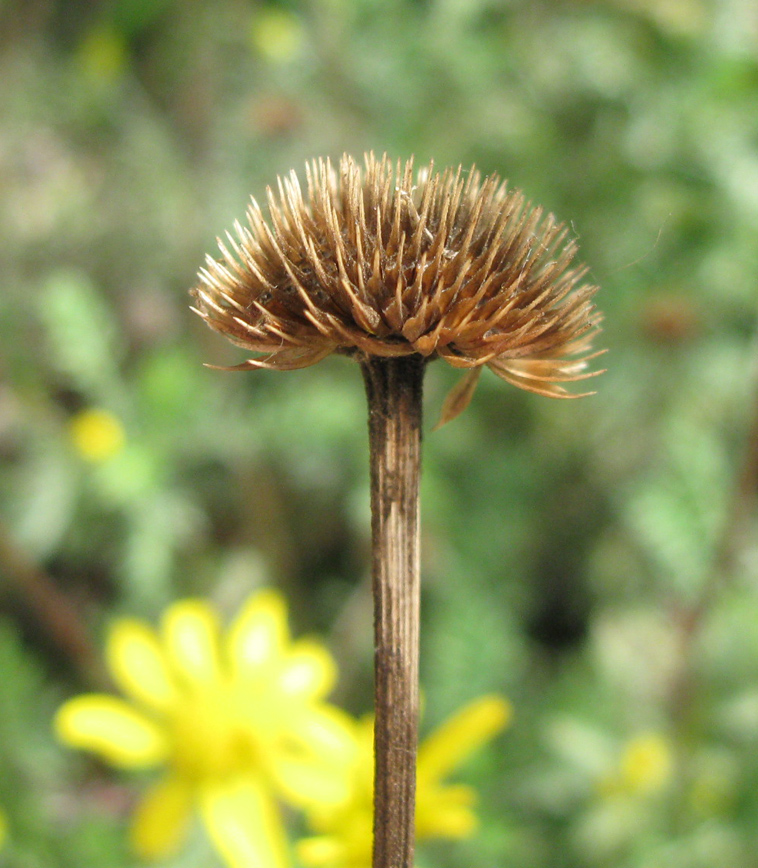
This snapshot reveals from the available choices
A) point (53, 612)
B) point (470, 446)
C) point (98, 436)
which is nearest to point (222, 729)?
point (53, 612)

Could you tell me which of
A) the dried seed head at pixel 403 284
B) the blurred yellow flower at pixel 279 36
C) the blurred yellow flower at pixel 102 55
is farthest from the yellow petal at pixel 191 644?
the blurred yellow flower at pixel 102 55

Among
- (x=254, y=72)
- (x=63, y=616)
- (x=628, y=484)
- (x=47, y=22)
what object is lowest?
(x=63, y=616)

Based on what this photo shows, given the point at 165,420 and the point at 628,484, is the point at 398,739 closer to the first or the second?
the point at 165,420

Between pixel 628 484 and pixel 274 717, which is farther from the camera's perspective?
pixel 628 484

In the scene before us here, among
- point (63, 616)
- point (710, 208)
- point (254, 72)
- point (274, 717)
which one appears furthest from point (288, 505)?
point (254, 72)

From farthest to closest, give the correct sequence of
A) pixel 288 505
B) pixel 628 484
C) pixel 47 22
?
pixel 47 22, pixel 288 505, pixel 628 484

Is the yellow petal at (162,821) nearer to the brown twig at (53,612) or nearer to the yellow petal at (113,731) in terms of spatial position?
the yellow petal at (113,731)

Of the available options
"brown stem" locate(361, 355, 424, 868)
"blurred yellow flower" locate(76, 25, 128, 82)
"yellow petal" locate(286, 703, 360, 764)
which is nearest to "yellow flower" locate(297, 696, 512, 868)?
"yellow petal" locate(286, 703, 360, 764)
